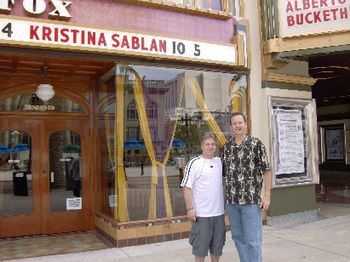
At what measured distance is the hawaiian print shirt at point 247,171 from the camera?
4.23 metres

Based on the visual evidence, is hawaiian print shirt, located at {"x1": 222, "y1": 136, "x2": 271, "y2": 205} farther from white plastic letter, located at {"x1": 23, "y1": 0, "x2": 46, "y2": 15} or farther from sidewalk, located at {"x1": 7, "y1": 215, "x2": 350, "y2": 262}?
white plastic letter, located at {"x1": 23, "y1": 0, "x2": 46, "y2": 15}

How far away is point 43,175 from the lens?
7188 mm

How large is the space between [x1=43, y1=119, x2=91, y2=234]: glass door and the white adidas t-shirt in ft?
11.9

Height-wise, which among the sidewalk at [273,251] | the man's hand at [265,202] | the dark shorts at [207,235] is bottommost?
the sidewalk at [273,251]

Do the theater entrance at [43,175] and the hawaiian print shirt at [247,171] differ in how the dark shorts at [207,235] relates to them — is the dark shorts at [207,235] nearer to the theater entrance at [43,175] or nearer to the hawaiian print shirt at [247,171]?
the hawaiian print shirt at [247,171]

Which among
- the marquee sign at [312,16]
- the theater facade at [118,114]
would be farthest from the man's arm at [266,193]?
the marquee sign at [312,16]

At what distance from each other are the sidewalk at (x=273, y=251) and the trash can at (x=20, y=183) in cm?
150

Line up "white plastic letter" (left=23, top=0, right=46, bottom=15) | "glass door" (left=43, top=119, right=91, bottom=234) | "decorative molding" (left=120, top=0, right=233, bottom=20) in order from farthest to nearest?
"glass door" (left=43, top=119, right=91, bottom=234), "decorative molding" (left=120, top=0, right=233, bottom=20), "white plastic letter" (left=23, top=0, right=46, bottom=15)

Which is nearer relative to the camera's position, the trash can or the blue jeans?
the blue jeans

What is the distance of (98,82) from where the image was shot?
24.8 feet

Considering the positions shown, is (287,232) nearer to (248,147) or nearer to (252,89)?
(252,89)

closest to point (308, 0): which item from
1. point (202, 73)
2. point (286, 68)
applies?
point (286, 68)

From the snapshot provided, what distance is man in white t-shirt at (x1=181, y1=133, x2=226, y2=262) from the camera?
170 inches

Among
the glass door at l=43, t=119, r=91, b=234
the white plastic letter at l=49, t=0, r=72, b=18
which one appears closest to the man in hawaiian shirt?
the white plastic letter at l=49, t=0, r=72, b=18
